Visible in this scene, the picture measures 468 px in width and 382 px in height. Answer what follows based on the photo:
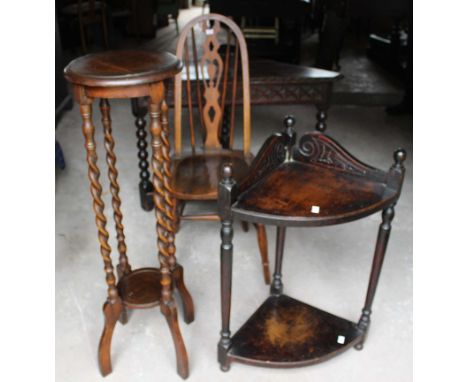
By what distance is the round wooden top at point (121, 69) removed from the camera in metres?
1.23

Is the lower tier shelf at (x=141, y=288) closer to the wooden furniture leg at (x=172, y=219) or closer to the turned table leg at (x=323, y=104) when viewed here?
the wooden furniture leg at (x=172, y=219)

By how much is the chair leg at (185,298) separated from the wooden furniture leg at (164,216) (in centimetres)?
10

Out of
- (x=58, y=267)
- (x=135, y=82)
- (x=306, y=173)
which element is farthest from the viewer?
(x=58, y=267)

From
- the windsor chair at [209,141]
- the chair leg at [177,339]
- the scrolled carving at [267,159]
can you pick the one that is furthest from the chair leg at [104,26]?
the chair leg at [177,339]

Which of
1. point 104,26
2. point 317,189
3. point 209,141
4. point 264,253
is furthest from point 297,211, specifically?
point 104,26

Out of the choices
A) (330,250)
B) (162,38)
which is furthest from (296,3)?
(330,250)

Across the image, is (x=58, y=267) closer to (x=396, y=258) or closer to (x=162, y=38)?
(x=396, y=258)

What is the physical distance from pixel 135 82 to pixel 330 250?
4.66 ft

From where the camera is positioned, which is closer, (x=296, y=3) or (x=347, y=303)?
(x=347, y=303)

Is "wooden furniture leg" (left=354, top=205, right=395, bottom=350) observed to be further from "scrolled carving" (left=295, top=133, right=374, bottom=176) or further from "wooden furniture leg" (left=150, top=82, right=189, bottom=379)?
"wooden furniture leg" (left=150, top=82, right=189, bottom=379)

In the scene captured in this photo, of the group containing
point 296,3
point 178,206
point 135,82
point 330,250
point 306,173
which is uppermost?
point 296,3

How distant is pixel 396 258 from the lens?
7.52 ft

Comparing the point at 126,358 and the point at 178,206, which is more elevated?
the point at 178,206

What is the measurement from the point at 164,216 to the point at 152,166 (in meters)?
0.17
